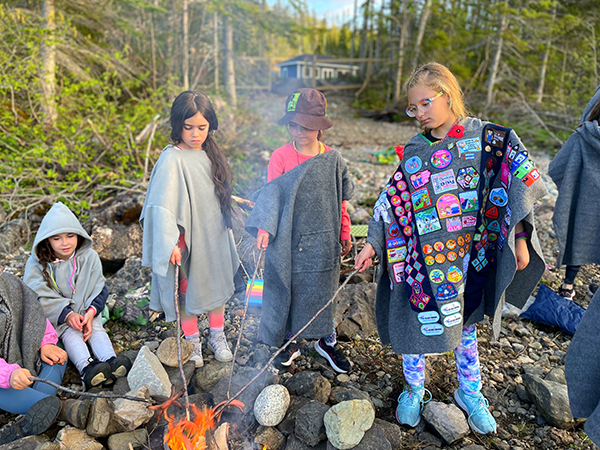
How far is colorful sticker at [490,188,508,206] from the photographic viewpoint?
6.93 ft

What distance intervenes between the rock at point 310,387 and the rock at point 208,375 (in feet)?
1.49

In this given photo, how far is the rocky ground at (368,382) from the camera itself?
2217 millimetres

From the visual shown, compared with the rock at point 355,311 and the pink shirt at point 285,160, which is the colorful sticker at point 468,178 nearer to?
the pink shirt at point 285,160

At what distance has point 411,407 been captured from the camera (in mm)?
2420

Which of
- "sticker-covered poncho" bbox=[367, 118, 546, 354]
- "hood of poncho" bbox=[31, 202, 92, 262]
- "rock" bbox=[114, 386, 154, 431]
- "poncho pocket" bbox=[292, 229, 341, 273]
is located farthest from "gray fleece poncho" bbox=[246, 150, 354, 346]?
"hood of poncho" bbox=[31, 202, 92, 262]

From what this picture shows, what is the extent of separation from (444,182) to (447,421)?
1368 mm

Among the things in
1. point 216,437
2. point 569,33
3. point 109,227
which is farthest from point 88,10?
point 569,33

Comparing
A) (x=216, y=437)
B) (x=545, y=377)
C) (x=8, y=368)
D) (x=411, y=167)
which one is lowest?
(x=545, y=377)

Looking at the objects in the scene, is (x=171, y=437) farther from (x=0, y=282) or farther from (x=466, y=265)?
(x=466, y=265)

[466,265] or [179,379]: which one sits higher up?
[466,265]

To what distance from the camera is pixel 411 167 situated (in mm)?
2207

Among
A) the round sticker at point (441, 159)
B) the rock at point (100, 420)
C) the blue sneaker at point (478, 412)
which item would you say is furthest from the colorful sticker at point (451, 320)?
the rock at point (100, 420)

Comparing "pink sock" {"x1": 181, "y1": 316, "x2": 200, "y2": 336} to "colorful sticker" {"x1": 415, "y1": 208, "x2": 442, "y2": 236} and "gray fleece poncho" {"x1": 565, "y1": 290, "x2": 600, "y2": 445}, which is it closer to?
"colorful sticker" {"x1": 415, "y1": 208, "x2": 442, "y2": 236}

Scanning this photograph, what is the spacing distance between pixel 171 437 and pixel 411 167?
1855 millimetres
